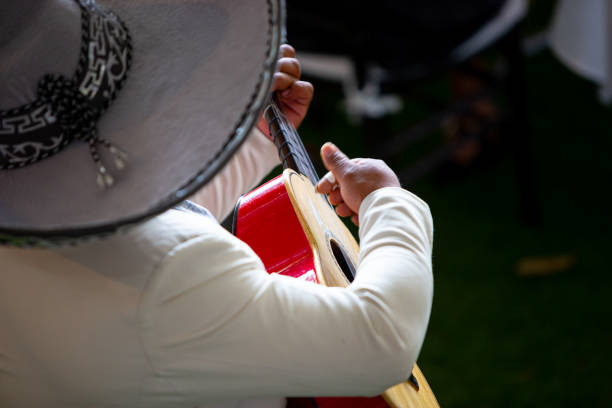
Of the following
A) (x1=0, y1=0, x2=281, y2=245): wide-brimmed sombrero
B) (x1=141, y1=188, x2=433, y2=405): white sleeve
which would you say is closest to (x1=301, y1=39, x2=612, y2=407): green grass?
(x1=141, y1=188, x2=433, y2=405): white sleeve

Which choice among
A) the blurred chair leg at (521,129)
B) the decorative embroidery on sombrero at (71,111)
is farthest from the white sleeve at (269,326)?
the blurred chair leg at (521,129)

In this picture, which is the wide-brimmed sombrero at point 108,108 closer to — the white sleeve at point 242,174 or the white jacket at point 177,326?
the white jacket at point 177,326

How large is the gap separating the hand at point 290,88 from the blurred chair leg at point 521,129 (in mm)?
971

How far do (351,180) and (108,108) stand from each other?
33cm

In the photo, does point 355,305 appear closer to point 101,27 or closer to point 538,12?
point 101,27

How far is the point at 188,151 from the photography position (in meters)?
0.47

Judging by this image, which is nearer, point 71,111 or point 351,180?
point 71,111

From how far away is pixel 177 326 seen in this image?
0.51 metres

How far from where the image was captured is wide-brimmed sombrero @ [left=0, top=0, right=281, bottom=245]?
1.53ft

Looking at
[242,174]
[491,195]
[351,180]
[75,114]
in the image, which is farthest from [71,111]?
[491,195]

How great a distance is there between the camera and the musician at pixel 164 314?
20.1 inches

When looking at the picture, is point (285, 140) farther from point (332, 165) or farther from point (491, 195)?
point (491, 195)

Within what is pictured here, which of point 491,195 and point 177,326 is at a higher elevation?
point 177,326

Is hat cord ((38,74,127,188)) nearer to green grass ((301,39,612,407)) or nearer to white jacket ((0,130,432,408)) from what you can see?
white jacket ((0,130,432,408))
